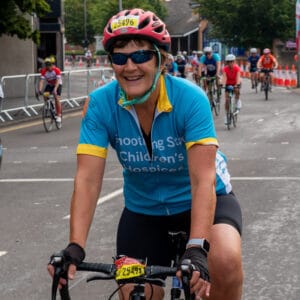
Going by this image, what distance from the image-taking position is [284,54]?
63750 millimetres

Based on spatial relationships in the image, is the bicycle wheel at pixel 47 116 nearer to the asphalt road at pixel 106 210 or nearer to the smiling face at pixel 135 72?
the asphalt road at pixel 106 210

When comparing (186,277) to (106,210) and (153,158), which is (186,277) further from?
(106,210)

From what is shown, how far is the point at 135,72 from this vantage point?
145 inches

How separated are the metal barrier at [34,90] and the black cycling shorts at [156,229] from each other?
1832 centimetres

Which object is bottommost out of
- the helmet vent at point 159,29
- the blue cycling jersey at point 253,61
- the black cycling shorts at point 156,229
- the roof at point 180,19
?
the blue cycling jersey at point 253,61

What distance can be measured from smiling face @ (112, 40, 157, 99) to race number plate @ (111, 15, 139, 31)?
0.26ft

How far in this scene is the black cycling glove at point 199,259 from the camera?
3227 mm

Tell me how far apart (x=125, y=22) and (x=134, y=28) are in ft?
0.17

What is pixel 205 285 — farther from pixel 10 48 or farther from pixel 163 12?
pixel 163 12

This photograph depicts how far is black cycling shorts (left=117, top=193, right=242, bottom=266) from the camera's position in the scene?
3.94 meters

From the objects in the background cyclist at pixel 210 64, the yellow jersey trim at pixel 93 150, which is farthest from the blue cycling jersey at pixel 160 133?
the background cyclist at pixel 210 64

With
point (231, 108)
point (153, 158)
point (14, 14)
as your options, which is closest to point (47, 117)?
point (231, 108)

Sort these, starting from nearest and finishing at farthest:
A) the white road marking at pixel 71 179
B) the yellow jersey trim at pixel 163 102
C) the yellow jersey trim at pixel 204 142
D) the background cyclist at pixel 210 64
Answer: the yellow jersey trim at pixel 204 142, the yellow jersey trim at pixel 163 102, the white road marking at pixel 71 179, the background cyclist at pixel 210 64

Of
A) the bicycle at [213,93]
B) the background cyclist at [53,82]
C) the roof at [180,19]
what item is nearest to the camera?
the background cyclist at [53,82]
